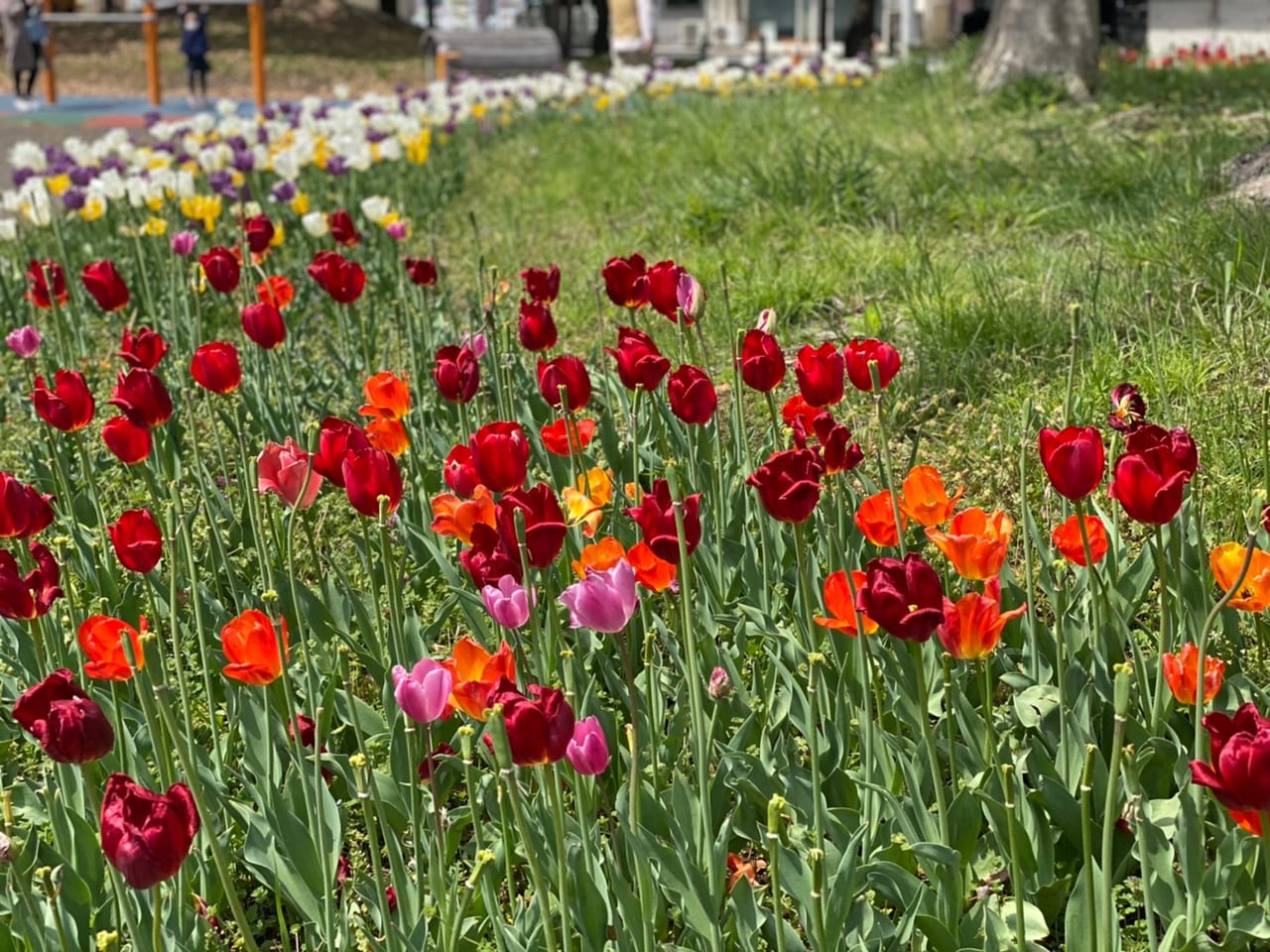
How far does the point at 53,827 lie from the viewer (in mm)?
1987

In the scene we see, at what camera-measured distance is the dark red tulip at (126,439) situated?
2.54 m

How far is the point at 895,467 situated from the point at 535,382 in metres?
0.99

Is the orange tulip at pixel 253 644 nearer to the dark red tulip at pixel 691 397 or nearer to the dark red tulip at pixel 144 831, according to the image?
the dark red tulip at pixel 144 831

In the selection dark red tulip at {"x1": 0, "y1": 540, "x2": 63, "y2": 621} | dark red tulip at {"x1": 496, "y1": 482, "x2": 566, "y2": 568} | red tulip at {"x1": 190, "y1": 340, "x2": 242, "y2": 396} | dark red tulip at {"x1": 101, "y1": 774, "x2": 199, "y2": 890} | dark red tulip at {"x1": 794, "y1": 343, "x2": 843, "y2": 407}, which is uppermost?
dark red tulip at {"x1": 794, "y1": 343, "x2": 843, "y2": 407}

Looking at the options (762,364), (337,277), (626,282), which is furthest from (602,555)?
(337,277)

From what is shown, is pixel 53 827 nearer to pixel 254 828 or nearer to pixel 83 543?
pixel 254 828

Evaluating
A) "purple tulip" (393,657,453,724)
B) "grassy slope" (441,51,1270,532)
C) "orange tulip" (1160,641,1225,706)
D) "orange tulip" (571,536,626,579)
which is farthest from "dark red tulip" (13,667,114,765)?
"grassy slope" (441,51,1270,532)

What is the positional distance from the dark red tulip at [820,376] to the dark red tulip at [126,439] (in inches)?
42.7

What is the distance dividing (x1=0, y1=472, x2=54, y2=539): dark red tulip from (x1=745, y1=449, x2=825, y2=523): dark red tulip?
3.30 feet

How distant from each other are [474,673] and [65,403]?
4.05ft

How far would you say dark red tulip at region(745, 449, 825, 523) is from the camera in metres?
1.98

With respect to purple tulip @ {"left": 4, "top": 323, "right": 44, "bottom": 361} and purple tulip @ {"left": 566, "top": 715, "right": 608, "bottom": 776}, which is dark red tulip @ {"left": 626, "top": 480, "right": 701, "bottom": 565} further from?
purple tulip @ {"left": 4, "top": 323, "right": 44, "bottom": 361}

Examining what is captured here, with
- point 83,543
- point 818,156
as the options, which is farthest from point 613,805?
point 818,156

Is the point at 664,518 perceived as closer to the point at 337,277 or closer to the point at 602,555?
the point at 602,555
